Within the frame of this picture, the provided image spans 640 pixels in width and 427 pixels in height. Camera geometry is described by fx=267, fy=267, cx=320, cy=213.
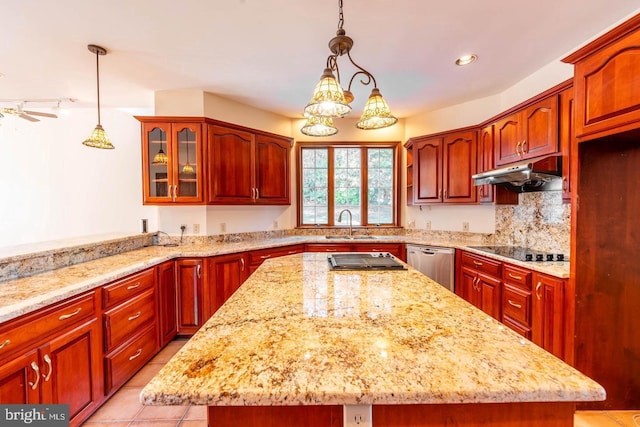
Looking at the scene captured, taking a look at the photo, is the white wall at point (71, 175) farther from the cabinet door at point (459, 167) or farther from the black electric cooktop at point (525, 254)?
the black electric cooktop at point (525, 254)

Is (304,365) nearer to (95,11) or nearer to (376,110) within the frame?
(376,110)

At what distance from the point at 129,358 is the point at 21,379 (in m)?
0.80

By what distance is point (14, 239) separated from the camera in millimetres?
3748

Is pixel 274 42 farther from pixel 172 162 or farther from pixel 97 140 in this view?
pixel 97 140

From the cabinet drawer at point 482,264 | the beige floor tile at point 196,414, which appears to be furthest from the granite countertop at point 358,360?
the cabinet drawer at point 482,264

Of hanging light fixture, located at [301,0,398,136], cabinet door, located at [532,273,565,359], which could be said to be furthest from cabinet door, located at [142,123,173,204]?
cabinet door, located at [532,273,565,359]

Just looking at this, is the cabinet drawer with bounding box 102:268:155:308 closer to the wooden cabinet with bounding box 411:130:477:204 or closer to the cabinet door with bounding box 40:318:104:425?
the cabinet door with bounding box 40:318:104:425

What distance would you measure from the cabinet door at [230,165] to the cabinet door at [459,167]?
2401 mm

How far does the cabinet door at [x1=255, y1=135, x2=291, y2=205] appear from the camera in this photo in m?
3.37

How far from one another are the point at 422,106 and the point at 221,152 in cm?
265

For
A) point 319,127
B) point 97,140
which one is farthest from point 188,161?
point 319,127

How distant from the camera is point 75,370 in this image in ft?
5.03

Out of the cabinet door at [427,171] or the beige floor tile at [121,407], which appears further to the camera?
the cabinet door at [427,171]

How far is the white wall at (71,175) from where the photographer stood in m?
3.59
